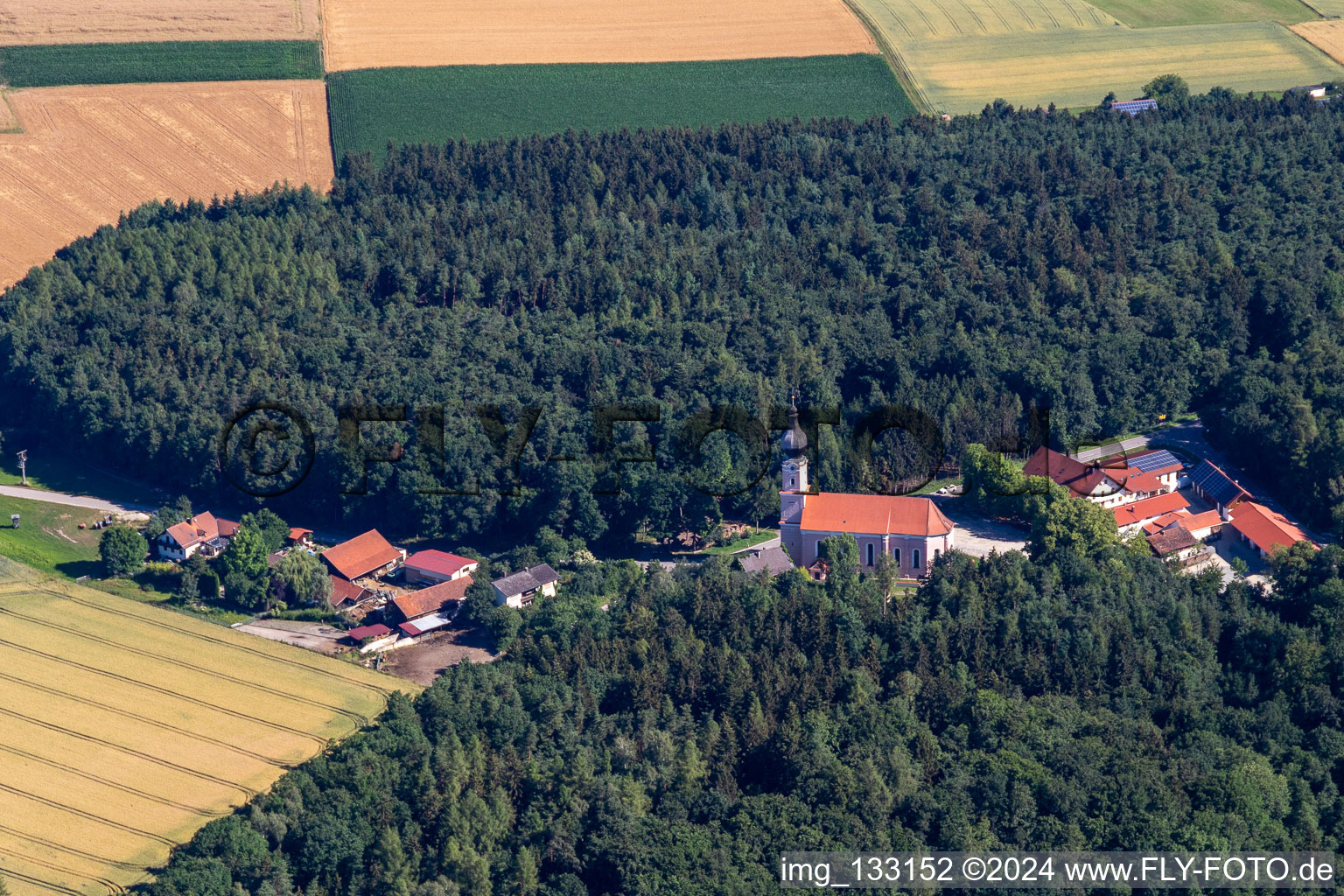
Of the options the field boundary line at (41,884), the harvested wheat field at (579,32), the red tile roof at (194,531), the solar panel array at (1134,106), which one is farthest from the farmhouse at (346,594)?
the solar panel array at (1134,106)

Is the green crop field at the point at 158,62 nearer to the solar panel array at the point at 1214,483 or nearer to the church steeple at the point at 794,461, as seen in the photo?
the church steeple at the point at 794,461

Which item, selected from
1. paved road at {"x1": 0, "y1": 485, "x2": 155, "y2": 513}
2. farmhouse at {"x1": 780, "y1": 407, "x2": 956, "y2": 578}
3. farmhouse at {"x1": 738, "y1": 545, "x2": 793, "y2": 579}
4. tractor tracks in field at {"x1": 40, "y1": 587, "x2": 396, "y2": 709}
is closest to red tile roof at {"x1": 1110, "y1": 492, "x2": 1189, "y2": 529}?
farmhouse at {"x1": 780, "y1": 407, "x2": 956, "y2": 578}

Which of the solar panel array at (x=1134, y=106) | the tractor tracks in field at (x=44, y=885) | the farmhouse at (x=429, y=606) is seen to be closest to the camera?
the tractor tracks in field at (x=44, y=885)

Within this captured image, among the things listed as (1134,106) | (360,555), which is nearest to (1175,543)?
(360,555)

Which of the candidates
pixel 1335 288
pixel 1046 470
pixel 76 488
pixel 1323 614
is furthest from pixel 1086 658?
pixel 76 488

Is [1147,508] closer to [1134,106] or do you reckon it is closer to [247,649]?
[247,649]

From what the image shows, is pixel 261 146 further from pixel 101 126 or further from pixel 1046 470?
pixel 1046 470

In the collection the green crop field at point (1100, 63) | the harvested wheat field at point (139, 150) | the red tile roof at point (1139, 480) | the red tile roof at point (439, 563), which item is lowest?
the red tile roof at point (439, 563)
